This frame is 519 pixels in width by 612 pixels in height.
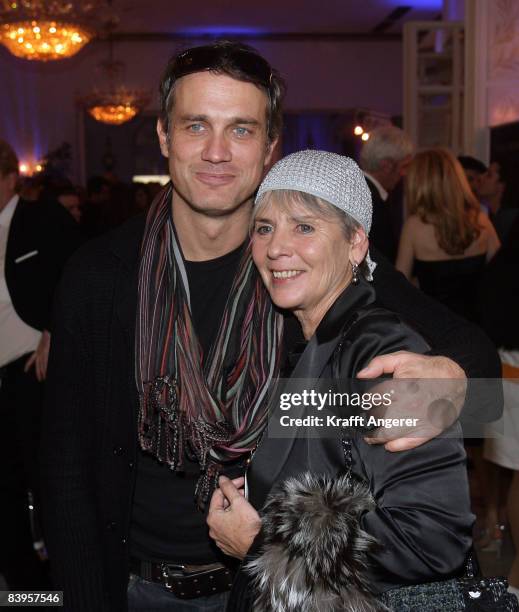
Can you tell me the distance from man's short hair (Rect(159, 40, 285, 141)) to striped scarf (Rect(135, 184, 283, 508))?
334 millimetres

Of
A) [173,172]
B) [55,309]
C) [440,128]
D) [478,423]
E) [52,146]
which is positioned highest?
[52,146]

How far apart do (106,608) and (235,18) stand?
11.5 meters

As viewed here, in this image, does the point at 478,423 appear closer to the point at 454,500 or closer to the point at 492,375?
the point at 492,375

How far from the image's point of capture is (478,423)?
1.60 meters

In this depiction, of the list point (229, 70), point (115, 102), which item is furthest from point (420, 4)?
point (229, 70)

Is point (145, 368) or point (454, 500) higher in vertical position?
point (145, 368)

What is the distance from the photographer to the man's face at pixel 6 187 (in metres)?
3.36

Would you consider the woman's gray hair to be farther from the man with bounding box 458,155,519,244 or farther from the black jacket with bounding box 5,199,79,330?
the man with bounding box 458,155,519,244

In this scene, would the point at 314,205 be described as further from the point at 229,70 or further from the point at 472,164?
the point at 472,164

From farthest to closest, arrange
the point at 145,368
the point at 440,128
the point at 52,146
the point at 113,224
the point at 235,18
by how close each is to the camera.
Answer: the point at 52,146, the point at 235,18, the point at 440,128, the point at 113,224, the point at 145,368

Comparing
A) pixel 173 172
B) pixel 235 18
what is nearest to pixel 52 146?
pixel 235 18

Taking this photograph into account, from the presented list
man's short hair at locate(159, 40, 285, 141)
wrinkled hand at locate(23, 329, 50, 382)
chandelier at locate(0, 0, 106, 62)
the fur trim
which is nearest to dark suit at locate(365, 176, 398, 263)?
wrinkled hand at locate(23, 329, 50, 382)

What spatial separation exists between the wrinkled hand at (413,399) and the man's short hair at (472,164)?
4205mm

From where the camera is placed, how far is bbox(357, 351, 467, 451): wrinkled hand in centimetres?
117
